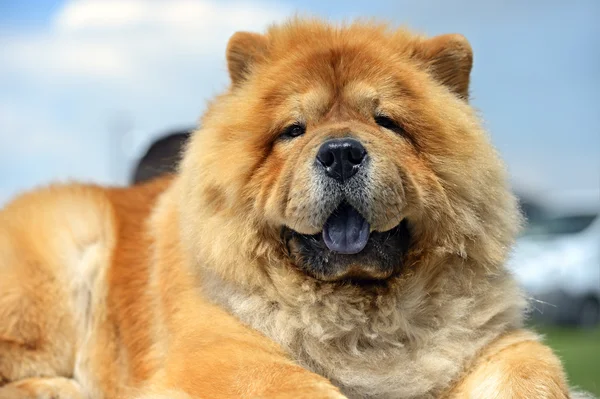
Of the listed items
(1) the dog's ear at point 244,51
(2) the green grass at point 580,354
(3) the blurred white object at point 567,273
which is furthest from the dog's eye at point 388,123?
(3) the blurred white object at point 567,273

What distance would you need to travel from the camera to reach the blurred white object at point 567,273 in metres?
15.1

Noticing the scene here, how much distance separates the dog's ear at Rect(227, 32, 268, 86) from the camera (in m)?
2.97

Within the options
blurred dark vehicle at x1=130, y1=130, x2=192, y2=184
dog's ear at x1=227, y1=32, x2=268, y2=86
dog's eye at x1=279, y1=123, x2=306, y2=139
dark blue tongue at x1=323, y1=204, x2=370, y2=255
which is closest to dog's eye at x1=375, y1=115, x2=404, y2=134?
dog's eye at x1=279, y1=123, x2=306, y2=139

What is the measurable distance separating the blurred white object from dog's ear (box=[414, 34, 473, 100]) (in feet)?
40.3

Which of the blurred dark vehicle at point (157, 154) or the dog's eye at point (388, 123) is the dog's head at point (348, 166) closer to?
the dog's eye at point (388, 123)

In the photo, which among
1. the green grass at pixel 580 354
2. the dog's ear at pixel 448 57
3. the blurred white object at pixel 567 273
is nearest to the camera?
the dog's ear at pixel 448 57

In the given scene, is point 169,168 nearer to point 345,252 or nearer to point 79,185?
point 79,185

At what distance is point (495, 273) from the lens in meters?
2.67

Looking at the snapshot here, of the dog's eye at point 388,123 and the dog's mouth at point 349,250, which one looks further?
the dog's eye at point 388,123

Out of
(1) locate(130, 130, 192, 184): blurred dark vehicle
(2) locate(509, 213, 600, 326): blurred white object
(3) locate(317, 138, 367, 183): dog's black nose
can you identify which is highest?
(3) locate(317, 138, 367, 183): dog's black nose

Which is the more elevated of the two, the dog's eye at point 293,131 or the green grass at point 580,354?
the dog's eye at point 293,131

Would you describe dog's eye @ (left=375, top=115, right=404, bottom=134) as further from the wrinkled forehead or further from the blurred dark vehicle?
the blurred dark vehicle

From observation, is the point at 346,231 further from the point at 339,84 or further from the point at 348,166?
the point at 339,84

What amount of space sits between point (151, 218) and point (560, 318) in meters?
13.8
